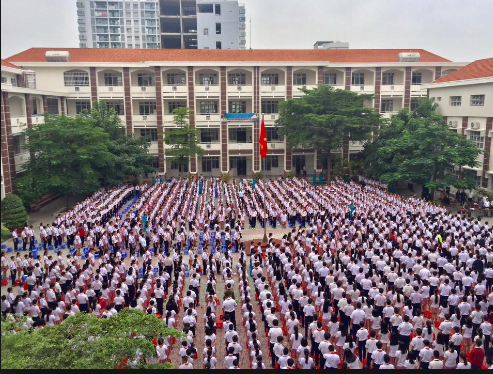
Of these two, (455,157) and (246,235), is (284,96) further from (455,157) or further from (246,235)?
(246,235)

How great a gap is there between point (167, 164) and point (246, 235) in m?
17.0

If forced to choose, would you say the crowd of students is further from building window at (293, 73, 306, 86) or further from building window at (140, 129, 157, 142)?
building window at (293, 73, 306, 86)

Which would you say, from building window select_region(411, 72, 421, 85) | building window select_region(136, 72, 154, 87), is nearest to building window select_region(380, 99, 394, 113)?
building window select_region(411, 72, 421, 85)

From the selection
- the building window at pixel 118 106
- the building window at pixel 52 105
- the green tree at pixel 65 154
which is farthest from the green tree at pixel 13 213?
the building window at pixel 118 106

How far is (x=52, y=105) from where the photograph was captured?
101 ft

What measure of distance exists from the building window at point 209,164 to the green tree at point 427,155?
1358cm

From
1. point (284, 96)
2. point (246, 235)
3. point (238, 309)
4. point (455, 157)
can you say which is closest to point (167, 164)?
point (284, 96)

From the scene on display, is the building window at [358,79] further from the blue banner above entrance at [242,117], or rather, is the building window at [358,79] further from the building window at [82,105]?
the building window at [82,105]

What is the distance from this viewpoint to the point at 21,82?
87.9 ft

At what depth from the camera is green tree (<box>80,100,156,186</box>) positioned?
2616cm

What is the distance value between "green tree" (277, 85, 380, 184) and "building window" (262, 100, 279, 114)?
162 inches

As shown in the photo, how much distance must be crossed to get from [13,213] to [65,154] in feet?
15.5

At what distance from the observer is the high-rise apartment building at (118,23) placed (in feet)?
253

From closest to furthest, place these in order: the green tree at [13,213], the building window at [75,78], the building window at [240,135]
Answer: the green tree at [13,213]
the building window at [75,78]
the building window at [240,135]
